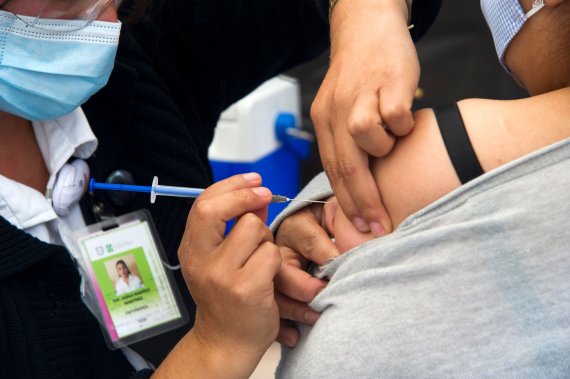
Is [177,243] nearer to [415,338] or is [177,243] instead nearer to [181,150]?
[181,150]

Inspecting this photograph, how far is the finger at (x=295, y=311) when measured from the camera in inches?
36.9

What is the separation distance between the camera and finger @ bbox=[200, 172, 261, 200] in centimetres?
97

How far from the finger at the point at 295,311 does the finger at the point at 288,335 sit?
0.02 m

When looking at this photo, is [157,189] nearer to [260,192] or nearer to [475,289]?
[260,192]

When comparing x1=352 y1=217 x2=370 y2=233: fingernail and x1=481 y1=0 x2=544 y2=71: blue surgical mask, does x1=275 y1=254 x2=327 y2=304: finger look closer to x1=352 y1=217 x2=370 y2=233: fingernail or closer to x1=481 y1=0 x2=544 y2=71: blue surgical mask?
x1=352 y1=217 x2=370 y2=233: fingernail

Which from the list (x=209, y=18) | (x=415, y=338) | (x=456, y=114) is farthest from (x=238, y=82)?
(x=415, y=338)

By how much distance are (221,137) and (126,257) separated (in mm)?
1210

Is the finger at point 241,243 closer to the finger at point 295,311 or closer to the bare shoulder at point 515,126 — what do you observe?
the finger at point 295,311

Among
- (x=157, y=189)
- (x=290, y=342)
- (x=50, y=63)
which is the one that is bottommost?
(x=290, y=342)

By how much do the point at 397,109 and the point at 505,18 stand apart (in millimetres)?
195

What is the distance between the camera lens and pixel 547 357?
0.76 meters

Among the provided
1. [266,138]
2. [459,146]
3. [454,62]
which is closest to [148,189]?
[459,146]

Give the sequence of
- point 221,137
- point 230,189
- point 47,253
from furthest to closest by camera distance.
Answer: point 221,137 < point 47,253 < point 230,189

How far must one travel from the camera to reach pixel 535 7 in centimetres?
82
